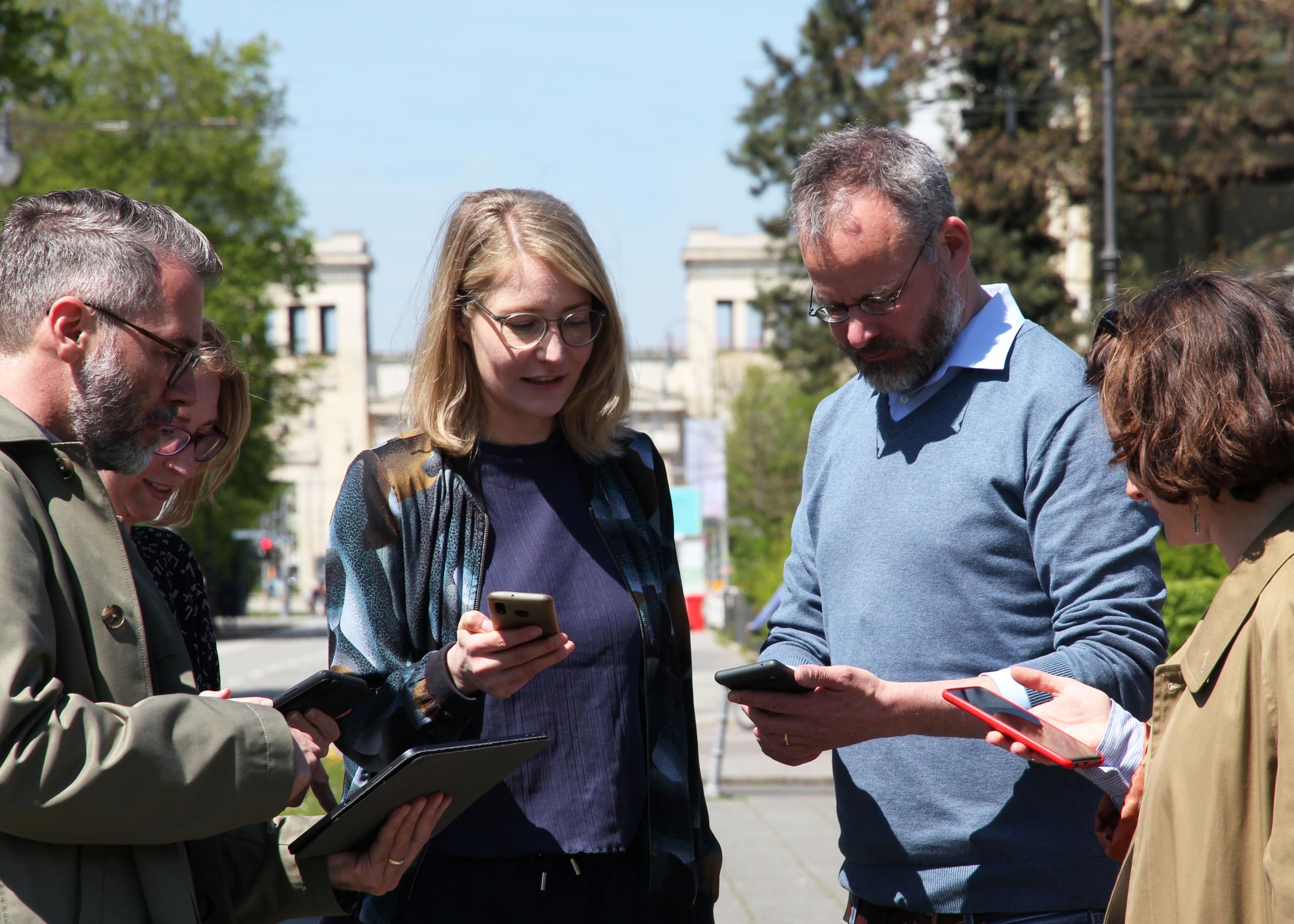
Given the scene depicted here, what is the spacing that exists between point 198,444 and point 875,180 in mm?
2002

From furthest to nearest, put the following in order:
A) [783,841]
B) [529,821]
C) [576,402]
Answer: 1. [783,841]
2. [576,402]
3. [529,821]

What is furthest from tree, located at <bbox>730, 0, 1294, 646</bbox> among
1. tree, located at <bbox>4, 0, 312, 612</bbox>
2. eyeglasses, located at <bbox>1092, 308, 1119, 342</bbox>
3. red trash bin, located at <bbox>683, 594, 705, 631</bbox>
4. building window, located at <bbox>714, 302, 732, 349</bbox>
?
building window, located at <bbox>714, 302, 732, 349</bbox>

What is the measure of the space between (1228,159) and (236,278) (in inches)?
808

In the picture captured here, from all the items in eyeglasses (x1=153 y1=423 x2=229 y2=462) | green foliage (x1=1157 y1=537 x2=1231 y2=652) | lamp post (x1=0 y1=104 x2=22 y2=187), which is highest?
lamp post (x1=0 y1=104 x2=22 y2=187)

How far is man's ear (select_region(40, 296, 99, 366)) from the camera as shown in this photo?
209cm

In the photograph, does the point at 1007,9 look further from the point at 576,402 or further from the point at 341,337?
the point at 341,337

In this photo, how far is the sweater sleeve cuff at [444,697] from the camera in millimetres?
2480

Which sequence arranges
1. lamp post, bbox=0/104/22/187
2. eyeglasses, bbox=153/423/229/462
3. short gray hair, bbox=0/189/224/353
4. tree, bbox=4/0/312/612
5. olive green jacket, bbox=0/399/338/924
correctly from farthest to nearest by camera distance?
tree, bbox=4/0/312/612, lamp post, bbox=0/104/22/187, eyeglasses, bbox=153/423/229/462, short gray hair, bbox=0/189/224/353, olive green jacket, bbox=0/399/338/924

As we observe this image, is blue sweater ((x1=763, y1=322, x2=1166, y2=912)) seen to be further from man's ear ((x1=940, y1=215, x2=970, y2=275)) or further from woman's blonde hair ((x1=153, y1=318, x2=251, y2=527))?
woman's blonde hair ((x1=153, y1=318, x2=251, y2=527))

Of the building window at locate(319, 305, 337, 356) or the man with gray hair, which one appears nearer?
the man with gray hair

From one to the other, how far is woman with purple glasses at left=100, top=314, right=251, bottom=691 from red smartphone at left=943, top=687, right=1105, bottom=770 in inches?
69.4

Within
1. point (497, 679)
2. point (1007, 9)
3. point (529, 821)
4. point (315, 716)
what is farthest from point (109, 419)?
point (1007, 9)

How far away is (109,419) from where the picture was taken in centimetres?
215

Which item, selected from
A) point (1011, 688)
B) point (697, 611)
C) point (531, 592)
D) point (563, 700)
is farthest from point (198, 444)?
point (697, 611)
